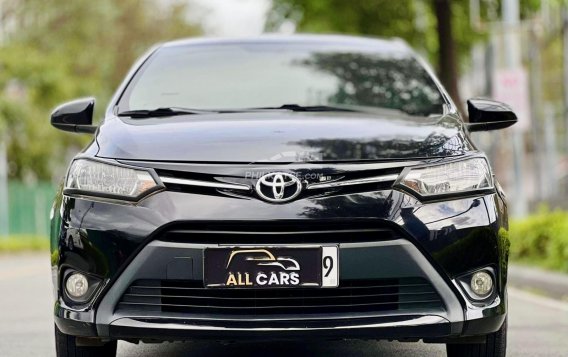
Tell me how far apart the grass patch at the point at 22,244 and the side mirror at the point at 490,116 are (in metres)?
18.8

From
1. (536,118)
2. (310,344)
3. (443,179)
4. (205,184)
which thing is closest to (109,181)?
(205,184)

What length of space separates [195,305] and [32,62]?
2744cm

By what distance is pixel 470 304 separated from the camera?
386 centimetres

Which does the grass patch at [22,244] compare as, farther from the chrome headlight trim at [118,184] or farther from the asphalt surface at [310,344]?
the chrome headlight trim at [118,184]

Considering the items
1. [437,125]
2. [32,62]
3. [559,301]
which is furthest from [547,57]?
[437,125]

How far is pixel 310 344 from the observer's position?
554cm

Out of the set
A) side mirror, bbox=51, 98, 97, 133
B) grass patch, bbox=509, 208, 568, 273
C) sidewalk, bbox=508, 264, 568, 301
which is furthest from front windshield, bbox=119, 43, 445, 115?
grass patch, bbox=509, 208, 568, 273

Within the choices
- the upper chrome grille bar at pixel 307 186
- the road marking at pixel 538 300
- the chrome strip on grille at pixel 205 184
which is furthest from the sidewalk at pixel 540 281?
the chrome strip on grille at pixel 205 184

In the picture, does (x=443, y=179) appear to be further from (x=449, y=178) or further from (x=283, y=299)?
(x=283, y=299)

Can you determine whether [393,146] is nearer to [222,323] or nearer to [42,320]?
[222,323]

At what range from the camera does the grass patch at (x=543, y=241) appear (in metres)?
9.74

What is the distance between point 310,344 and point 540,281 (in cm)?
413

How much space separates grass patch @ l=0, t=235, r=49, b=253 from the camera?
22.8 meters

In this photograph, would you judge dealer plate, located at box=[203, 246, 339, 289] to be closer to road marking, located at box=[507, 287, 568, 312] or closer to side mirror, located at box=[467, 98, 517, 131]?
side mirror, located at box=[467, 98, 517, 131]
